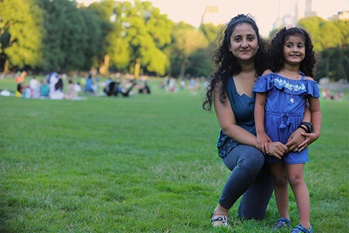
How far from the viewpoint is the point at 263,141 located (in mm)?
3740

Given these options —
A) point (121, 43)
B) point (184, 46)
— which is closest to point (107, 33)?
point (121, 43)

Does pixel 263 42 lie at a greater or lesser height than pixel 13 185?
greater

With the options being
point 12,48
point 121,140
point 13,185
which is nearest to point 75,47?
point 12,48

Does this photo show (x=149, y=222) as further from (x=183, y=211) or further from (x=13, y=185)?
(x=13, y=185)

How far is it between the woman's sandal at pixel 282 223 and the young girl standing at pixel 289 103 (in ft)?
0.91

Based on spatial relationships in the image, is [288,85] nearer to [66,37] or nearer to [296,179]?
[296,179]

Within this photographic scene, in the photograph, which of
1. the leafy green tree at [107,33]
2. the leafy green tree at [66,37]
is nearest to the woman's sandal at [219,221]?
the leafy green tree at [66,37]

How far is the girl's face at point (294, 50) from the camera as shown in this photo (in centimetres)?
375

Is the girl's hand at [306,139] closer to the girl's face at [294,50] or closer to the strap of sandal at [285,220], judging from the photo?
the girl's face at [294,50]

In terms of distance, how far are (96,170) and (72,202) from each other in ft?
5.61

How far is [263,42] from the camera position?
4.11 m

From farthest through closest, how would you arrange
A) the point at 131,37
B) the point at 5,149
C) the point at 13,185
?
the point at 131,37 → the point at 5,149 → the point at 13,185

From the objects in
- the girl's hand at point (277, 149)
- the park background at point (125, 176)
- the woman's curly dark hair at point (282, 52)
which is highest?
the woman's curly dark hair at point (282, 52)

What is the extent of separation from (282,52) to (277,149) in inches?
30.9
